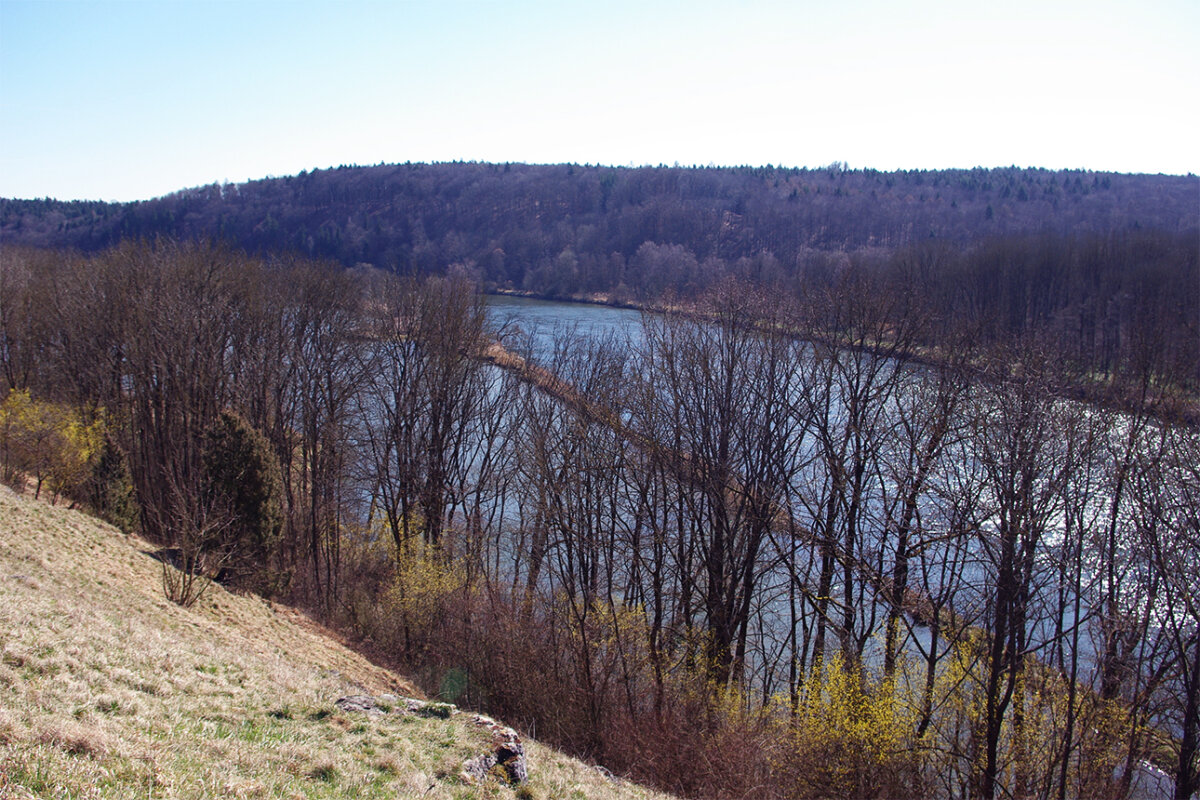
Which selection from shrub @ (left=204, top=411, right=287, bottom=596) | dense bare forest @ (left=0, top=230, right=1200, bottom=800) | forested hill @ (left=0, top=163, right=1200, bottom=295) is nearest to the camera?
dense bare forest @ (left=0, top=230, right=1200, bottom=800)

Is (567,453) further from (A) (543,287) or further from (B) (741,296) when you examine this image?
(A) (543,287)

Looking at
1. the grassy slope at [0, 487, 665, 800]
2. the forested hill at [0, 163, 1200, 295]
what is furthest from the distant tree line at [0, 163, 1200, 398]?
the grassy slope at [0, 487, 665, 800]

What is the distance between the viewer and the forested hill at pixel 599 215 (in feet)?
302

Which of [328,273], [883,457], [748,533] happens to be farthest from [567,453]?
[328,273]

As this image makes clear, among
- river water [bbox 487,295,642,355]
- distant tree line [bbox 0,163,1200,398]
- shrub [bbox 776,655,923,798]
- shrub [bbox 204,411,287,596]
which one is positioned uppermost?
distant tree line [bbox 0,163,1200,398]

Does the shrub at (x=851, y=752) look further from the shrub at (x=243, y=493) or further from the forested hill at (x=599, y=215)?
the forested hill at (x=599, y=215)

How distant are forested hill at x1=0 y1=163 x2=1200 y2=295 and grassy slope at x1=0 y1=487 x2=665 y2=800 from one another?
65633mm

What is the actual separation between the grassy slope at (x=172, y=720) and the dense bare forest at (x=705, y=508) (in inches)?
123

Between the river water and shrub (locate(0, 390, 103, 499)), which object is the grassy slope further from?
the river water

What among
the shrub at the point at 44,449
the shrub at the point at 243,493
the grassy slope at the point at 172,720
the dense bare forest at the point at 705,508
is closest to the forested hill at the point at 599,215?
the dense bare forest at the point at 705,508

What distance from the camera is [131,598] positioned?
1238cm

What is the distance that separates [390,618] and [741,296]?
45.2 feet

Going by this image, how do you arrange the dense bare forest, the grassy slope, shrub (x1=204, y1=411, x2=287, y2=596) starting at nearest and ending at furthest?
the grassy slope, the dense bare forest, shrub (x1=204, y1=411, x2=287, y2=596)

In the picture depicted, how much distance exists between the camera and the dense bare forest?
45.3 feet
